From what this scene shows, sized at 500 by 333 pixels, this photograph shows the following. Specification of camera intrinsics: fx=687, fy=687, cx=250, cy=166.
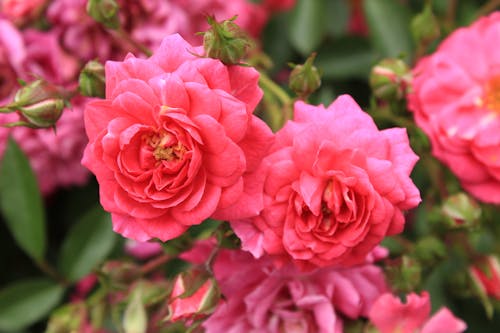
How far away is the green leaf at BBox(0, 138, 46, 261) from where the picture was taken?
3.12ft

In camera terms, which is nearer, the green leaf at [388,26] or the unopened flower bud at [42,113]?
the unopened flower bud at [42,113]

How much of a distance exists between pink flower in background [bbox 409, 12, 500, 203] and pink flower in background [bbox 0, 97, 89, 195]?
1.53ft

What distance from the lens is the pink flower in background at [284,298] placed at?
706 mm

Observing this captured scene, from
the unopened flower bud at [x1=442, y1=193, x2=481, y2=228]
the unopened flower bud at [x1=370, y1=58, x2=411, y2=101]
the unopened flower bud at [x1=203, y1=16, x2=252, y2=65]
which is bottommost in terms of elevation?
the unopened flower bud at [x1=442, y1=193, x2=481, y2=228]

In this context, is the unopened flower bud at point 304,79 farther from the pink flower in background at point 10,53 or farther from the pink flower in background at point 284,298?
the pink flower in background at point 10,53

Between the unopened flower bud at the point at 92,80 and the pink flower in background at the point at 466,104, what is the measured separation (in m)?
0.36

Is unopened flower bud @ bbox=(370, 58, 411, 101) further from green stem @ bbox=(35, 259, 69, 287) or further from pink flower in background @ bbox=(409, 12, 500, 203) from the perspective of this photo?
green stem @ bbox=(35, 259, 69, 287)

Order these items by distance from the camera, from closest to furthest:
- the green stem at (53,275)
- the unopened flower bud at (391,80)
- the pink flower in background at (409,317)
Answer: the pink flower in background at (409,317) → the unopened flower bud at (391,80) → the green stem at (53,275)

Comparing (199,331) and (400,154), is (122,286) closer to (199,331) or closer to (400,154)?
(199,331)

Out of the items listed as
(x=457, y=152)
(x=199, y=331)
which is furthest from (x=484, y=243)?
(x=199, y=331)

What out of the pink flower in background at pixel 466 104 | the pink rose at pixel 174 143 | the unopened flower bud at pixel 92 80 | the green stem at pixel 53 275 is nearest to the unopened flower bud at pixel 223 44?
the pink rose at pixel 174 143

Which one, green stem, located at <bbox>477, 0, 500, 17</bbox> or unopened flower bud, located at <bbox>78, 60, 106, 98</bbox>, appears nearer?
unopened flower bud, located at <bbox>78, 60, 106, 98</bbox>

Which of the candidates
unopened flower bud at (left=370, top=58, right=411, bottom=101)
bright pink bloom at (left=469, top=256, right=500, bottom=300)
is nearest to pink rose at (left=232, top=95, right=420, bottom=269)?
unopened flower bud at (left=370, top=58, right=411, bottom=101)

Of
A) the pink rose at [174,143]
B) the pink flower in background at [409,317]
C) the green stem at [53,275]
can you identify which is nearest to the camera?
the pink rose at [174,143]
